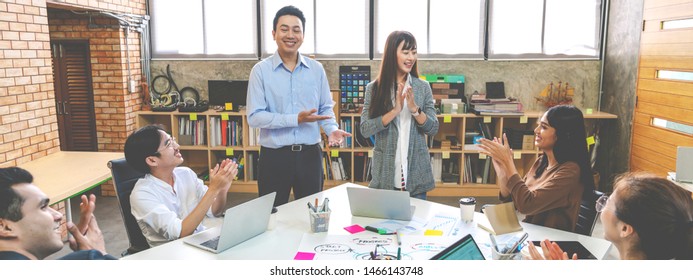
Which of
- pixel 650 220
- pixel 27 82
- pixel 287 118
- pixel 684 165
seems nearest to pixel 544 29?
pixel 684 165

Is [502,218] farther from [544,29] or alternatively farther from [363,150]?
[544,29]

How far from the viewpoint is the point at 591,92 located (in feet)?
17.5

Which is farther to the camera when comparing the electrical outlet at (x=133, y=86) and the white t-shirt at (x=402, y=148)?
the electrical outlet at (x=133, y=86)

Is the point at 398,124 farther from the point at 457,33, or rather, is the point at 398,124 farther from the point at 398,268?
the point at 457,33

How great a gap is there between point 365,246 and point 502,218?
0.60 m

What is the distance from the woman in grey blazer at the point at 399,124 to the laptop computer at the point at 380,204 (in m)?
0.52

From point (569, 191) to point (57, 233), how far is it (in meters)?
1.93

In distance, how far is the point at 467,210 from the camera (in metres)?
2.22

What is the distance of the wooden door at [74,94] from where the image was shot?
5.02 m

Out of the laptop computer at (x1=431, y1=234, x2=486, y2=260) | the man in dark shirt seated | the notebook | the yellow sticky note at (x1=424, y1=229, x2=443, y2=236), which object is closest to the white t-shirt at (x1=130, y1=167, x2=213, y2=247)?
the man in dark shirt seated

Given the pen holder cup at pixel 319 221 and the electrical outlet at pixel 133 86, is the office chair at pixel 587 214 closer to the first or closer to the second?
the pen holder cup at pixel 319 221

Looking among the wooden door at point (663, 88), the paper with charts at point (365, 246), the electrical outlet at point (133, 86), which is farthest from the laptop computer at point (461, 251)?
the electrical outlet at point (133, 86)

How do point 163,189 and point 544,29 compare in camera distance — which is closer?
point 163,189

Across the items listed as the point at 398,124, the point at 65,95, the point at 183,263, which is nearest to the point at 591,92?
the point at 398,124
